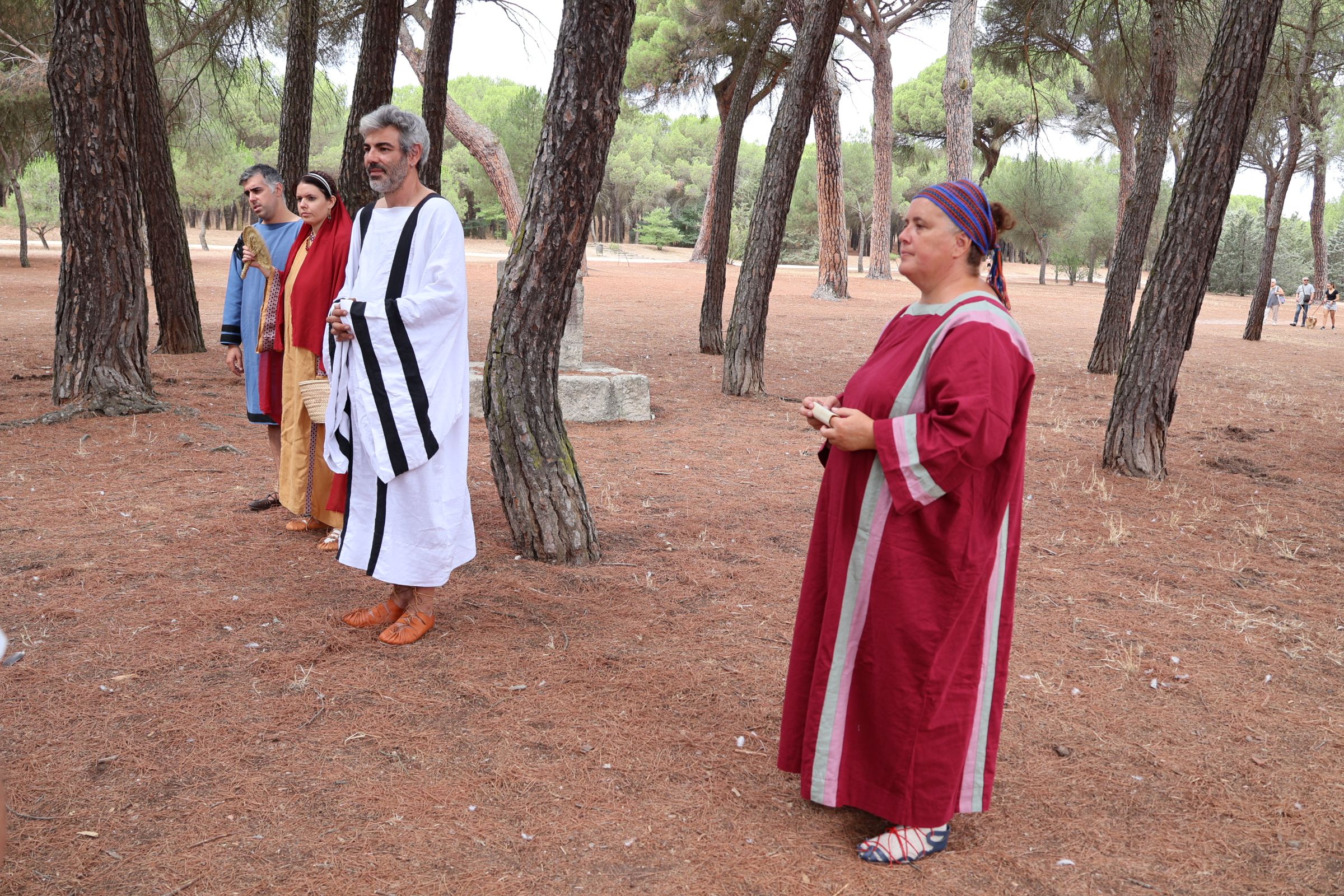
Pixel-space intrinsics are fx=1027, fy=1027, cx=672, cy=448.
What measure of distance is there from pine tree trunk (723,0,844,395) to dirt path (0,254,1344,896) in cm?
318

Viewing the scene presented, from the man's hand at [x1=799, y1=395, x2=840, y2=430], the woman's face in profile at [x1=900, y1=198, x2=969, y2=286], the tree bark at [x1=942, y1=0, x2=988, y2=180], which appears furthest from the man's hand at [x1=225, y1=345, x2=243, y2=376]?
the tree bark at [x1=942, y1=0, x2=988, y2=180]

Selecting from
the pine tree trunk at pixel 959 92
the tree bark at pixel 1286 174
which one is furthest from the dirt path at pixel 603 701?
the pine tree trunk at pixel 959 92

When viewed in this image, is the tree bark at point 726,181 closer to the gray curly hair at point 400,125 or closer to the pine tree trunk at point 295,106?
the pine tree trunk at point 295,106

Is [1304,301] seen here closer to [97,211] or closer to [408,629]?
[97,211]

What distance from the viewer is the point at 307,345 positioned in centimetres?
471

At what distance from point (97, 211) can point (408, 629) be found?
5355 mm

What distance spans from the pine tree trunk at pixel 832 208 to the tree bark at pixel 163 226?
1523 cm

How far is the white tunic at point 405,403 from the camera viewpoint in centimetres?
370

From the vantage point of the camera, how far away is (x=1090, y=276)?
4891 centimetres

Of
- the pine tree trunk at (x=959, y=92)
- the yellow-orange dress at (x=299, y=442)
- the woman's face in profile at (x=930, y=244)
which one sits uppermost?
the pine tree trunk at (x=959, y=92)

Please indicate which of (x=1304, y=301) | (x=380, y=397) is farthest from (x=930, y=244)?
(x=1304, y=301)

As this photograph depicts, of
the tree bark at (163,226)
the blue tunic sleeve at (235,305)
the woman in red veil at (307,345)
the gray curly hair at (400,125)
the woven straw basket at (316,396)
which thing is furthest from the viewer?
the tree bark at (163,226)

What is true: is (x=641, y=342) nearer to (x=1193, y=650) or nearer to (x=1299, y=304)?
(x=1193, y=650)

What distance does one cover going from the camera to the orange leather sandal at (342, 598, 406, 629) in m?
4.07
